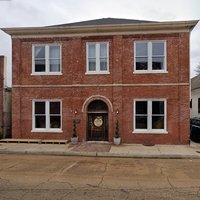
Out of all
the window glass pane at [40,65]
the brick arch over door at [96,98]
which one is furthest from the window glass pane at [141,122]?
the window glass pane at [40,65]

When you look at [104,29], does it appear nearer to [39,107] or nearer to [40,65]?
[40,65]

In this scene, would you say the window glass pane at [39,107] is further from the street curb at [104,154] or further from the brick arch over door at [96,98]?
the street curb at [104,154]

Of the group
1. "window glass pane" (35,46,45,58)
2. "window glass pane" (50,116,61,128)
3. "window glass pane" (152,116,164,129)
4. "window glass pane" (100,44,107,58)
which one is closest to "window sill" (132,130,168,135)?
"window glass pane" (152,116,164,129)

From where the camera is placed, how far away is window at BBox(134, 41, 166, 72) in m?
21.4

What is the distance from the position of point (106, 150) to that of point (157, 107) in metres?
5.01

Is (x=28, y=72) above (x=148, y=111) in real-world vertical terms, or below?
above

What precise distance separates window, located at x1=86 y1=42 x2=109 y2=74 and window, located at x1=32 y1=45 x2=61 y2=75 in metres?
2.13

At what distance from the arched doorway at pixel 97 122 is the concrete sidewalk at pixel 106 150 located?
3.98 feet

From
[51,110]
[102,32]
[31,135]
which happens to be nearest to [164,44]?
[102,32]

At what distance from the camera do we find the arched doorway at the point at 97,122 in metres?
22.0

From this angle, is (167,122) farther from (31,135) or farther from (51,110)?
(31,135)

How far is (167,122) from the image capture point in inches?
834

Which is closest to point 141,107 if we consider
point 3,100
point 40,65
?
point 40,65

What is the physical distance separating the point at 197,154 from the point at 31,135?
36.3 feet
